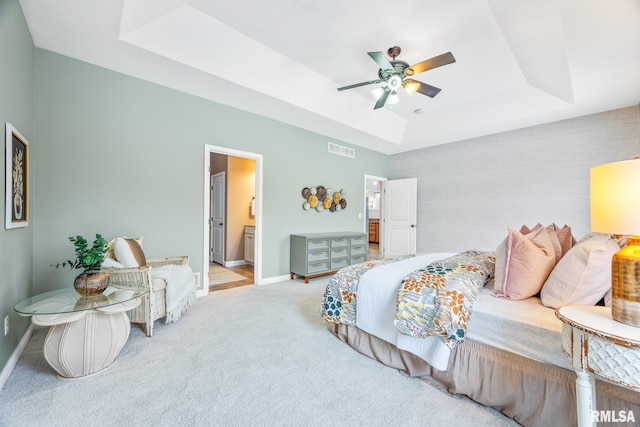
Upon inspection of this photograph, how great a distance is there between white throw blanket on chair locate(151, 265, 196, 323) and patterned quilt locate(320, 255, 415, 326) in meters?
1.51

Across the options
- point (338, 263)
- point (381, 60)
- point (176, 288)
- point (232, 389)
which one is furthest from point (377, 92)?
point (232, 389)

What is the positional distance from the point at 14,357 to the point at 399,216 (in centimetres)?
603

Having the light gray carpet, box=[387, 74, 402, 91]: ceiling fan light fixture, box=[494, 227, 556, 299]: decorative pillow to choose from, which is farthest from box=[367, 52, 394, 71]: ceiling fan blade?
the light gray carpet

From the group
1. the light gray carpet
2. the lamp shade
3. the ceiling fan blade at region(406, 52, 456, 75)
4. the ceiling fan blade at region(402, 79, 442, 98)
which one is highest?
the ceiling fan blade at region(406, 52, 456, 75)

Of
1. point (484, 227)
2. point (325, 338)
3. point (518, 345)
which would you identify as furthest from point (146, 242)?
point (484, 227)

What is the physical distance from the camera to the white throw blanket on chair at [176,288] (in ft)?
8.79

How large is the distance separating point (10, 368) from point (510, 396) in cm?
323

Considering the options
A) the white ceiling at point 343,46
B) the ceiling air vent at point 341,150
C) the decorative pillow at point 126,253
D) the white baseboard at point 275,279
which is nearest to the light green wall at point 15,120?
the white ceiling at point 343,46

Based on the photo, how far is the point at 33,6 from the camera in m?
2.15

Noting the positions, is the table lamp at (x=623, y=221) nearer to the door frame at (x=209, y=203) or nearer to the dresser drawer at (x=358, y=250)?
the door frame at (x=209, y=203)

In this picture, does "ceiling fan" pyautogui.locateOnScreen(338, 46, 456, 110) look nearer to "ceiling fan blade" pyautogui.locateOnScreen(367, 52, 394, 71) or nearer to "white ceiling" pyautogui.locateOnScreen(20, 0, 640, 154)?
"ceiling fan blade" pyautogui.locateOnScreen(367, 52, 394, 71)

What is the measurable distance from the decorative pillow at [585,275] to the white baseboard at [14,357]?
3.52 m

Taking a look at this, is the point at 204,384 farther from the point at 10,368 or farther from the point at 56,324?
the point at 10,368

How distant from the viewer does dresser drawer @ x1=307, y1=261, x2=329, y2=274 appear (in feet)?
14.6
